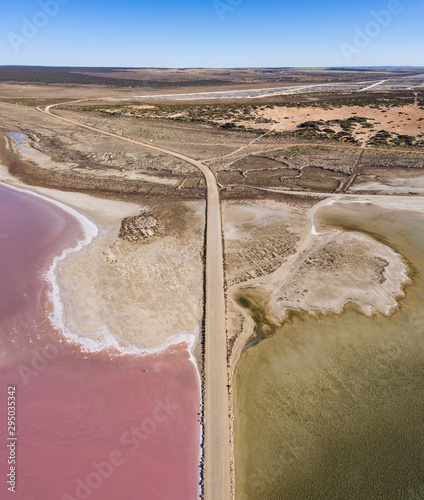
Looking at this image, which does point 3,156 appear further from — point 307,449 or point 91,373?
point 307,449

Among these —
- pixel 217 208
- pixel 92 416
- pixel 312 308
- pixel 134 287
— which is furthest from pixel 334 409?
pixel 217 208

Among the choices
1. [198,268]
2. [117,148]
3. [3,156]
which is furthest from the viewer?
[117,148]

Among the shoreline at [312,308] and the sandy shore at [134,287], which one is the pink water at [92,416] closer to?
the sandy shore at [134,287]

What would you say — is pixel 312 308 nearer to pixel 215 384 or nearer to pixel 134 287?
pixel 215 384

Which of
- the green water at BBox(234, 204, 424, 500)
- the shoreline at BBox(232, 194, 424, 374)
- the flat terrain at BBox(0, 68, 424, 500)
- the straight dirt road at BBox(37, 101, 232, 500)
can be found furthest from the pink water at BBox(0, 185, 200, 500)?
the shoreline at BBox(232, 194, 424, 374)

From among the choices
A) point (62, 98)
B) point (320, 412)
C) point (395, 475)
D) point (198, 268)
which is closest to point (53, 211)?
point (198, 268)

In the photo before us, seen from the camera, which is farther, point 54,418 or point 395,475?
point 54,418
